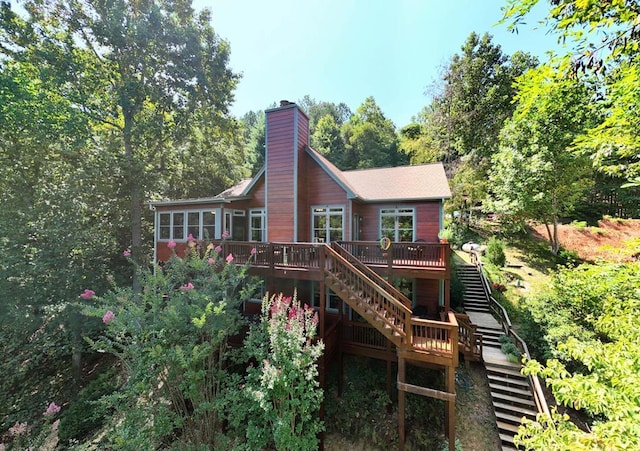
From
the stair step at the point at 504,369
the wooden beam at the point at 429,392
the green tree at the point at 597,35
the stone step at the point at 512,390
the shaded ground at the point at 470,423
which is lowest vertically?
the shaded ground at the point at 470,423

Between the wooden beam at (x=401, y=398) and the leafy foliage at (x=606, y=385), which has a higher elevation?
the leafy foliage at (x=606, y=385)

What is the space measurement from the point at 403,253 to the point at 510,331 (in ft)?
17.8

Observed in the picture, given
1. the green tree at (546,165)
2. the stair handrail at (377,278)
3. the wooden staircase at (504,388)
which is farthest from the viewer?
the green tree at (546,165)

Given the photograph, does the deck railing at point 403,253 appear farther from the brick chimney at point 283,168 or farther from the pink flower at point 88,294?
the pink flower at point 88,294

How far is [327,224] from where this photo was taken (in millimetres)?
10883

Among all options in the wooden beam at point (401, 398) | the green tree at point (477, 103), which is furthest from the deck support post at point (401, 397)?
the green tree at point (477, 103)

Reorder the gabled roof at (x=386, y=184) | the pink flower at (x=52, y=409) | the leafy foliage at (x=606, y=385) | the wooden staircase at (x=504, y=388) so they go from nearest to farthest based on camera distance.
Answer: the leafy foliage at (x=606, y=385)
the pink flower at (x=52, y=409)
the wooden staircase at (x=504, y=388)
the gabled roof at (x=386, y=184)

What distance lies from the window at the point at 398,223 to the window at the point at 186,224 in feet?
26.6

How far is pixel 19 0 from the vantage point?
1216 cm

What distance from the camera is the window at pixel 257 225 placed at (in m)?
12.2

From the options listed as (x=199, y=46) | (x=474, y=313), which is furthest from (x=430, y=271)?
(x=199, y=46)

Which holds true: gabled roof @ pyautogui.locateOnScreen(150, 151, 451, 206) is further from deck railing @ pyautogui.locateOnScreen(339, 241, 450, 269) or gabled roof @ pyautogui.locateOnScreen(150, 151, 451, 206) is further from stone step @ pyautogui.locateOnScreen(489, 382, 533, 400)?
stone step @ pyautogui.locateOnScreen(489, 382, 533, 400)

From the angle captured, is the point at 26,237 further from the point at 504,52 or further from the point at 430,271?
the point at 504,52

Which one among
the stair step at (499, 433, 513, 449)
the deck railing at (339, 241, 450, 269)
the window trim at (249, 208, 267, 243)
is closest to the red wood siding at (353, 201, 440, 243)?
the deck railing at (339, 241, 450, 269)
